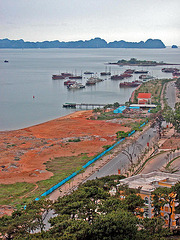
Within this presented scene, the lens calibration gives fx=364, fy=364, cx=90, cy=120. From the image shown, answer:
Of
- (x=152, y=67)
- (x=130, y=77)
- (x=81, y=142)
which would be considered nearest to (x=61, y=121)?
(x=81, y=142)

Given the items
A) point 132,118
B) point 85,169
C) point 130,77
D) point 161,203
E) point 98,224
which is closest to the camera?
point 98,224

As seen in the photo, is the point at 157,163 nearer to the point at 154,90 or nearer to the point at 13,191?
the point at 13,191

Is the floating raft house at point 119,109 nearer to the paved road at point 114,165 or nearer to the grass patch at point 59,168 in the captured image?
the paved road at point 114,165

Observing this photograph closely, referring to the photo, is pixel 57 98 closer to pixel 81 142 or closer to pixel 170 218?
pixel 81 142

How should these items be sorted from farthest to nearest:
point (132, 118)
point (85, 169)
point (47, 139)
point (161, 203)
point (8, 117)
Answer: point (8, 117) < point (132, 118) < point (47, 139) < point (85, 169) < point (161, 203)

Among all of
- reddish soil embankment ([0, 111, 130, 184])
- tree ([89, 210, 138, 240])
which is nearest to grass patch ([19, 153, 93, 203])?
reddish soil embankment ([0, 111, 130, 184])

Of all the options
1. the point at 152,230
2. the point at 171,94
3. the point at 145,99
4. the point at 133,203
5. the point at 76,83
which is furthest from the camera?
the point at 76,83

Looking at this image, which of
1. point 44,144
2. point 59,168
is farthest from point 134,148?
point 44,144
